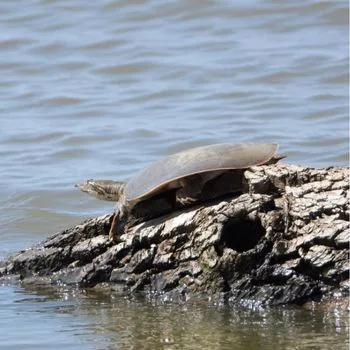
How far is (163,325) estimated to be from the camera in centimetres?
412

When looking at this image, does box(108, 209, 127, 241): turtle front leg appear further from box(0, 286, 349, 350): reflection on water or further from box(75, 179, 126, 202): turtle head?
box(75, 179, 126, 202): turtle head

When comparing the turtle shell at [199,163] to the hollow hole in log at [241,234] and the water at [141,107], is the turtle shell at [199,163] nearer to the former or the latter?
the hollow hole in log at [241,234]

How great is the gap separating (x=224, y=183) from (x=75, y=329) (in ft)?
2.97

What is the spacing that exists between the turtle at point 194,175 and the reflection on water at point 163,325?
387 mm

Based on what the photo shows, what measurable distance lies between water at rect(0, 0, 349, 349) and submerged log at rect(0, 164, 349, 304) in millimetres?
116

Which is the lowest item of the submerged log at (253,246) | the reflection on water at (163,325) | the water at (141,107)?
the reflection on water at (163,325)

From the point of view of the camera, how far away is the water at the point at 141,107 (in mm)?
4137

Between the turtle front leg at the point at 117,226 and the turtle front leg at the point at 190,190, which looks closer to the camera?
the turtle front leg at the point at 190,190

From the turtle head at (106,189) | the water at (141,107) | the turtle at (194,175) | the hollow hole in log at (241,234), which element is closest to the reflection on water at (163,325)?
the water at (141,107)

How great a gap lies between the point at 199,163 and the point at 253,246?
0.50 m

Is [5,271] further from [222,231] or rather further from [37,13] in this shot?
[37,13]

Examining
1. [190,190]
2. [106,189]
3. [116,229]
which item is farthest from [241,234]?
[106,189]

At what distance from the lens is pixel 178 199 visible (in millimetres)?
4570

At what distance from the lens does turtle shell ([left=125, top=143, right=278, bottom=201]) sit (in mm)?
4441
